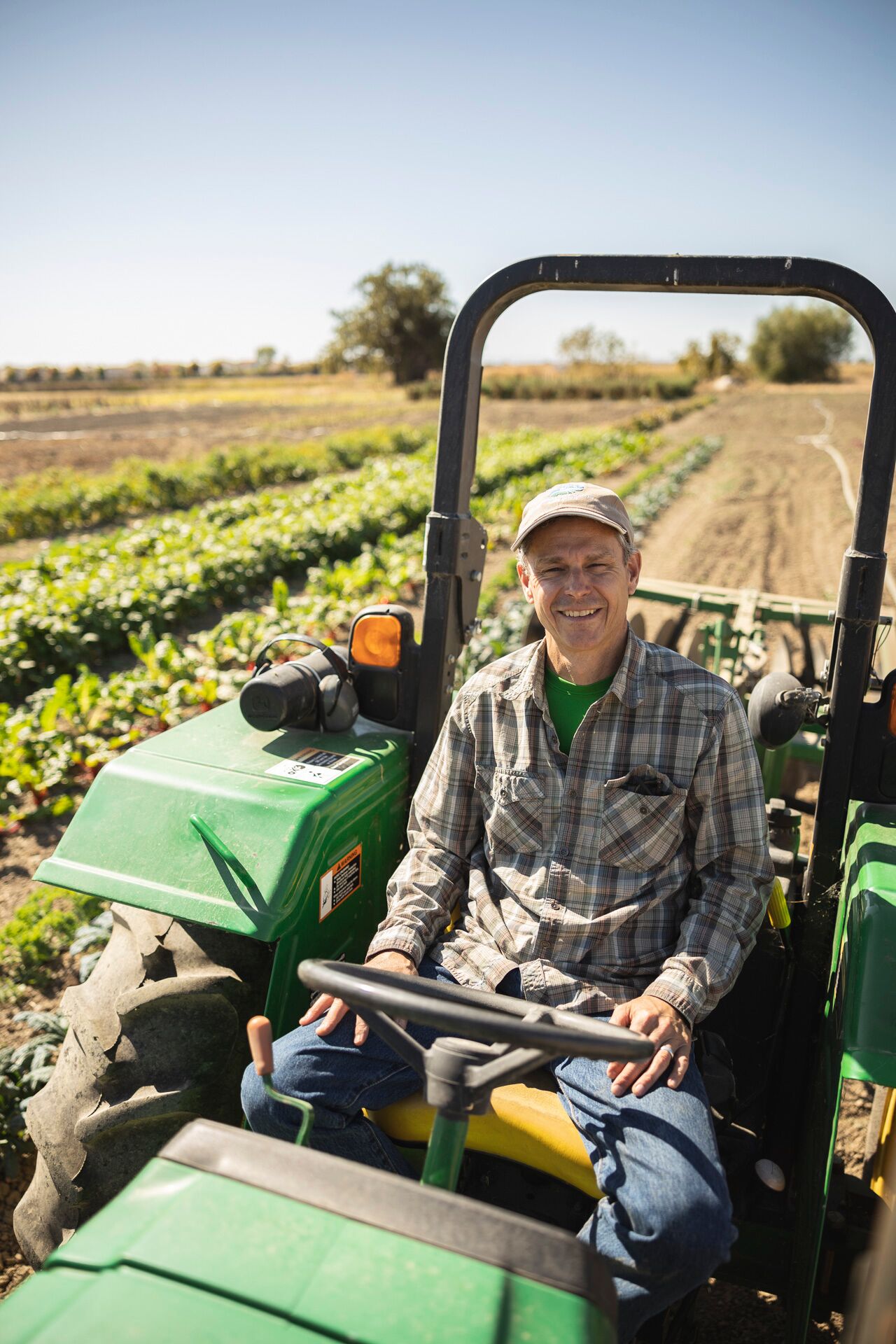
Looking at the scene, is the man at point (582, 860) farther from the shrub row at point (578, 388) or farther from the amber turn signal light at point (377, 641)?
the shrub row at point (578, 388)

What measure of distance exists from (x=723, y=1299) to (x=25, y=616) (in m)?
5.95

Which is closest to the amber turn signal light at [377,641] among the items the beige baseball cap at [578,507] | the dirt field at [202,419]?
the beige baseball cap at [578,507]

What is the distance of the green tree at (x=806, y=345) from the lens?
62.9 meters

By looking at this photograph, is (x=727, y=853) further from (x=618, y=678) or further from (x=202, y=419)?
(x=202, y=419)

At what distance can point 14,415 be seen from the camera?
111 ft

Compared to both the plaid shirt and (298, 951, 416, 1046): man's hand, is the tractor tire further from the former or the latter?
the plaid shirt

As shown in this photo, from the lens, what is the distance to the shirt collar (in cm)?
196

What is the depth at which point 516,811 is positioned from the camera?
202cm

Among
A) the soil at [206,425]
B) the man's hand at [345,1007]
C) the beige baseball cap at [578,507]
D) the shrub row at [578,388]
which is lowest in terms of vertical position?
the man's hand at [345,1007]

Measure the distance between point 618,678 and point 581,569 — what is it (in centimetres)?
23

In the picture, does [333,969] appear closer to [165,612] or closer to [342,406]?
[165,612]

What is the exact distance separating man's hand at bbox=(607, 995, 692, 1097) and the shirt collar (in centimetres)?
58

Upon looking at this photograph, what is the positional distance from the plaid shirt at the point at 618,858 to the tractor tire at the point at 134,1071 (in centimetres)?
34

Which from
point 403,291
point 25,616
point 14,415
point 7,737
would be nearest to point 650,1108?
point 7,737
